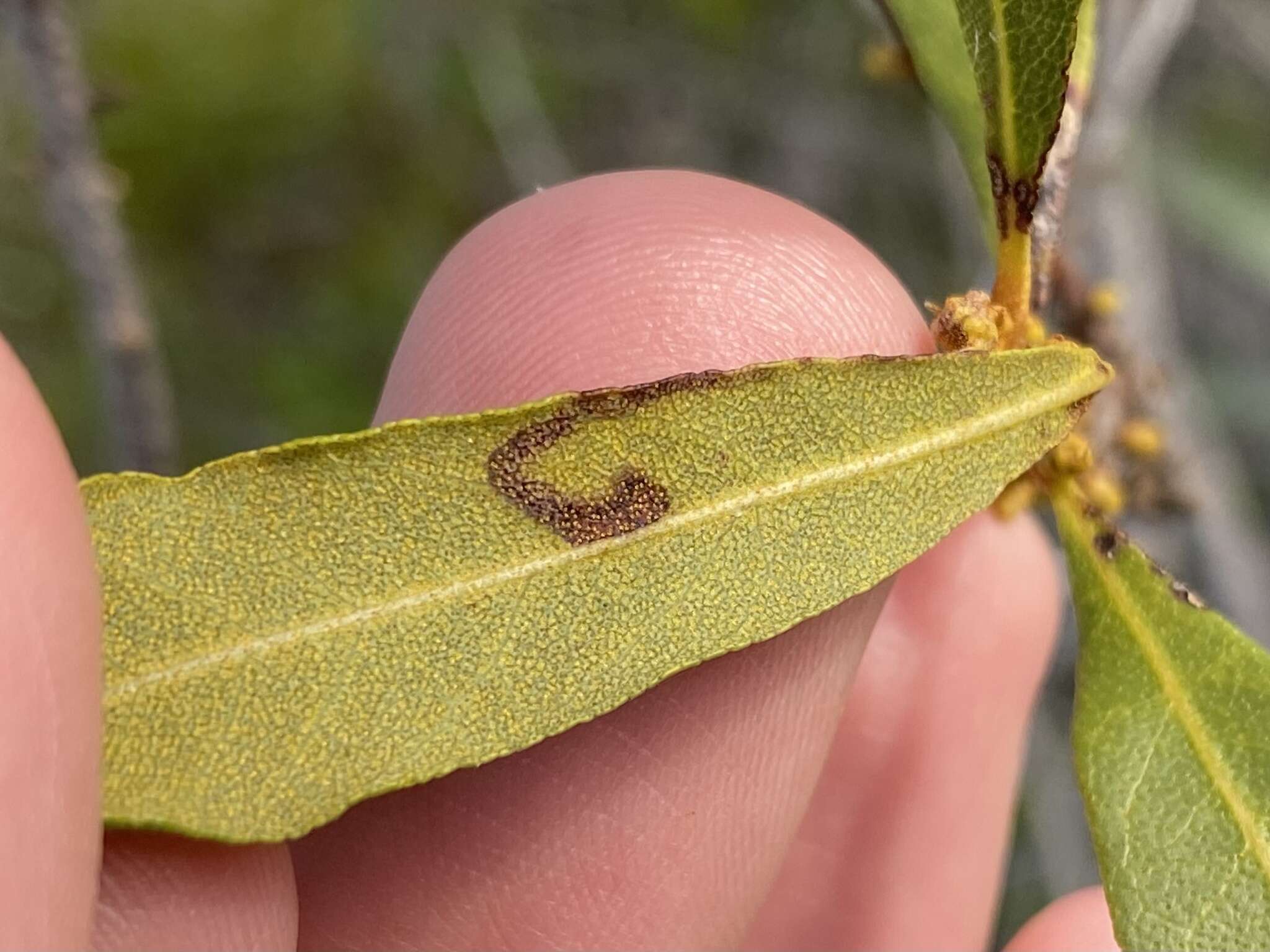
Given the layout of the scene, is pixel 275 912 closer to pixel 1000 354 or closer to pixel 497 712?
pixel 497 712

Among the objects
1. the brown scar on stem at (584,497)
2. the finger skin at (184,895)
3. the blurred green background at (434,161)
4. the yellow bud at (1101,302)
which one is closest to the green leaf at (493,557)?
the brown scar on stem at (584,497)

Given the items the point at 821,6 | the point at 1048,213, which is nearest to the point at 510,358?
the point at 1048,213

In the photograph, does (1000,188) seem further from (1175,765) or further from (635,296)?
(1175,765)

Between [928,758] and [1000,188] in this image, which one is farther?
[928,758]

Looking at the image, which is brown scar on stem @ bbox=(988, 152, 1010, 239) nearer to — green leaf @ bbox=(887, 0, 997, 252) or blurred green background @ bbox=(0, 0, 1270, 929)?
green leaf @ bbox=(887, 0, 997, 252)

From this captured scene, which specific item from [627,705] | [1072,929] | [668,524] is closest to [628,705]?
[627,705]

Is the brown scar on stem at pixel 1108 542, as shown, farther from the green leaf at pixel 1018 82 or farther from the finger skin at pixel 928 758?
the finger skin at pixel 928 758
